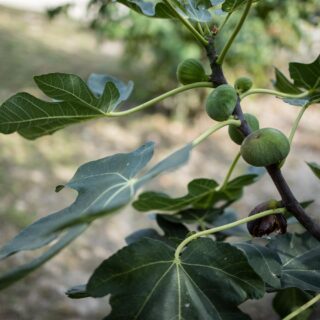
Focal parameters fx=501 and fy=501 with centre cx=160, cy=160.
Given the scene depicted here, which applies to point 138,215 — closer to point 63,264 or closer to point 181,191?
point 181,191

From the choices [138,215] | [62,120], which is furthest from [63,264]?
[62,120]

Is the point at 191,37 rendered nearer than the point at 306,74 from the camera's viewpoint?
No

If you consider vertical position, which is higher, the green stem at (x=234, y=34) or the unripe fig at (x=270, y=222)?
the green stem at (x=234, y=34)

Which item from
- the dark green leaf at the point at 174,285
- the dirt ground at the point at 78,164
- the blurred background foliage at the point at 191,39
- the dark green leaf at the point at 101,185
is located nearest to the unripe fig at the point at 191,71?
the dark green leaf at the point at 101,185

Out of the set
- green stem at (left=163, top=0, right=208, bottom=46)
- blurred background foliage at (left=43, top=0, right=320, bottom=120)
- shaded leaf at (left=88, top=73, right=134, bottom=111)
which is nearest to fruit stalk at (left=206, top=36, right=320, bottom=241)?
green stem at (left=163, top=0, right=208, bottom=46)

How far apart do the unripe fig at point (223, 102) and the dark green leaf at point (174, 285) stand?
0.62ft

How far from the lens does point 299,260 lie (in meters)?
0.83

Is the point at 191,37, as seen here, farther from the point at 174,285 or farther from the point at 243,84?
the point at 174,285

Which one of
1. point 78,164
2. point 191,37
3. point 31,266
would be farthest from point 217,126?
point 191,37

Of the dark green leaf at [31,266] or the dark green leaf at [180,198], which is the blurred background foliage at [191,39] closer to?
the dark green leaf at [180,198]

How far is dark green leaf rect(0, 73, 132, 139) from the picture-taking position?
760mm

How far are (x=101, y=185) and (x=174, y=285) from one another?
0.19m

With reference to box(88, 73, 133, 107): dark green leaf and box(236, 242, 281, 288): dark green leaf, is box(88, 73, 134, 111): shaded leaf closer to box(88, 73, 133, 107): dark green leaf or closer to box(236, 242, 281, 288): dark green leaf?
box(88, 73, 133, 107): dark green leaf

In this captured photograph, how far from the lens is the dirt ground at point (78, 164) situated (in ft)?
9.14
